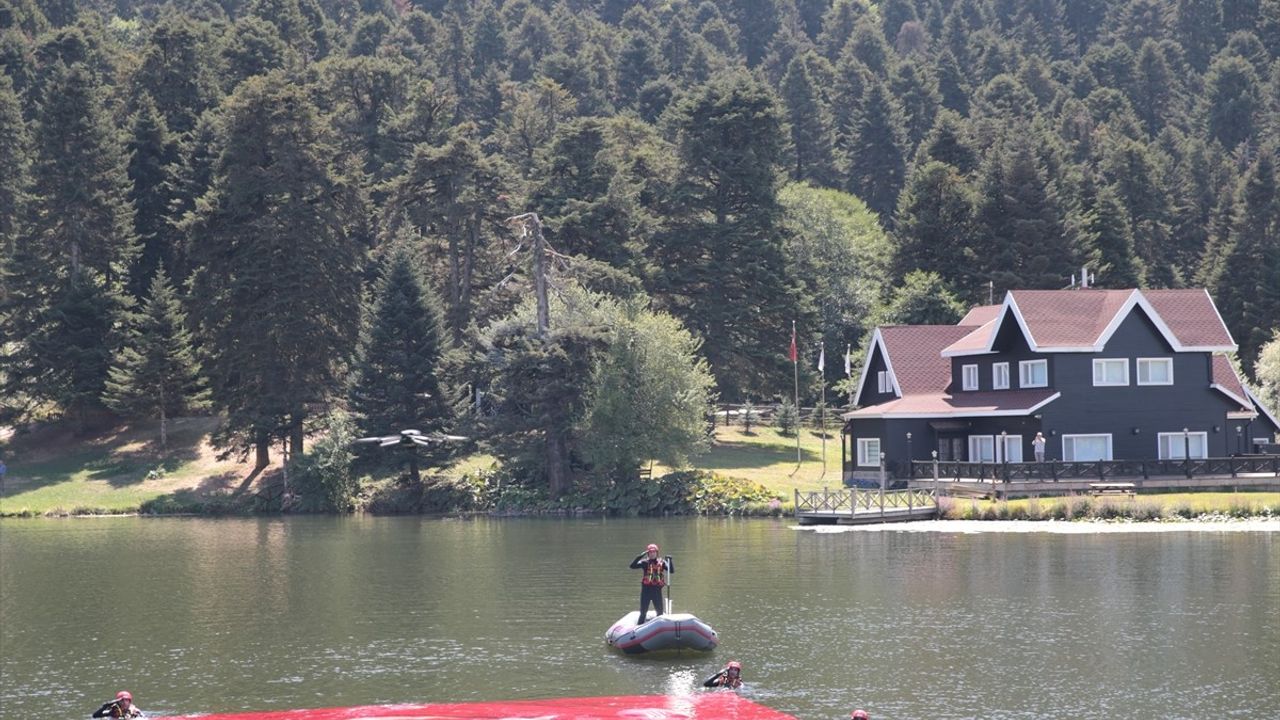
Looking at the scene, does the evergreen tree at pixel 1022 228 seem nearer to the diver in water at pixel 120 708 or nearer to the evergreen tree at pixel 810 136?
the evergreen tree at pixel 810 136

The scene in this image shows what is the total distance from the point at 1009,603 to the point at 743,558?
1381 centimetres

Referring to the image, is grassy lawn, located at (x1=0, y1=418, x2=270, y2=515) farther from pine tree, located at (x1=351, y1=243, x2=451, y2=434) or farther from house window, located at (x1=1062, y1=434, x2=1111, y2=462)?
house window, located at (x1=1062, y1=434, x2=1111, y2=462)

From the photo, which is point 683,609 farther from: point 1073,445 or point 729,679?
point 1073,445

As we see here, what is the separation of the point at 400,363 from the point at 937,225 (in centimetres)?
4698

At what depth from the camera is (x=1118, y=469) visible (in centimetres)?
7006

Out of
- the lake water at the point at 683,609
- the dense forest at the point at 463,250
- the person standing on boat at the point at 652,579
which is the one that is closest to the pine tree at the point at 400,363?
the dense forest at the point at 463,250

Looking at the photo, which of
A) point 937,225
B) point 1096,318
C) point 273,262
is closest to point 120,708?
point 1096,318

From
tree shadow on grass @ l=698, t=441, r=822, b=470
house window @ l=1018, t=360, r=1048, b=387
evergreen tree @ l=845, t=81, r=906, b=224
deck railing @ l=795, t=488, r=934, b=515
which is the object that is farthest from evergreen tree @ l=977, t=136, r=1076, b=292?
evergreen tree @ l=845, t=81, r=906, b=224

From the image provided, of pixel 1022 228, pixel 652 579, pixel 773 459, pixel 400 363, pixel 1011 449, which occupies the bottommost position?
pixel 652 579

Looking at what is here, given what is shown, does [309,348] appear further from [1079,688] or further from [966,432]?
[1079,688]

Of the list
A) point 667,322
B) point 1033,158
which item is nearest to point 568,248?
point 667,322

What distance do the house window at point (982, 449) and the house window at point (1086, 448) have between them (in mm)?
3418

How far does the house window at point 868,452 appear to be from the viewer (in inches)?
3132

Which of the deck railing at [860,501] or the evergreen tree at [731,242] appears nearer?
the deck railing at [860,501]
